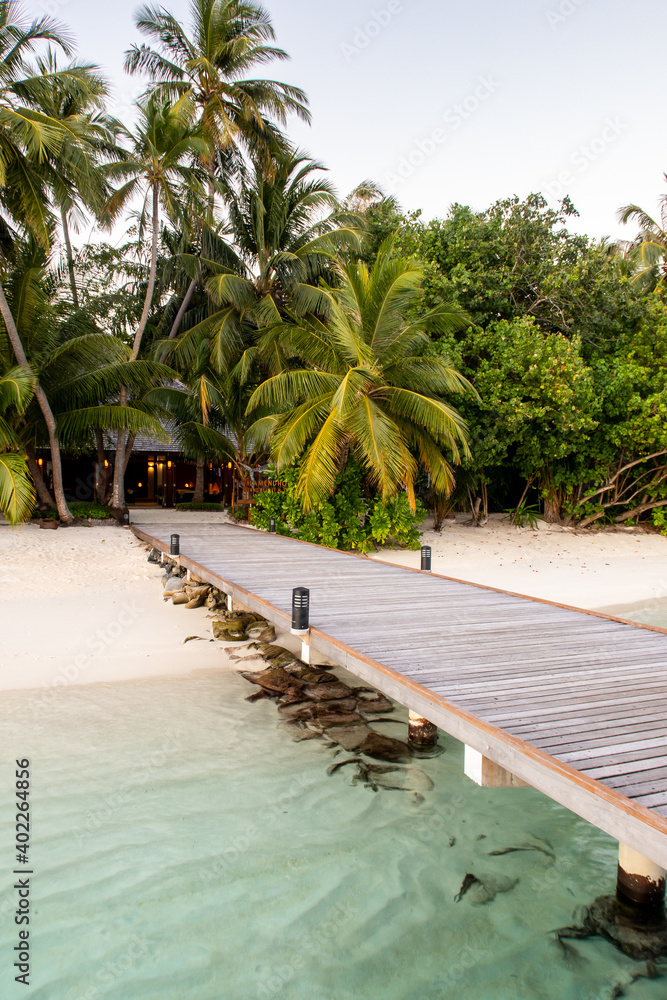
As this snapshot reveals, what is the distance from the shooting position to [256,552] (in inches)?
371

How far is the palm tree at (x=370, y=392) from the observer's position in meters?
10.0

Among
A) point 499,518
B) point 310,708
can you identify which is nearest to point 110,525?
point 310,708

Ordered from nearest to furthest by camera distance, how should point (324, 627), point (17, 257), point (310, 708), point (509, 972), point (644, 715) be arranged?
point (509, 972), point (644, 715), point (324, 627), point (310, 708), point (17, 257)

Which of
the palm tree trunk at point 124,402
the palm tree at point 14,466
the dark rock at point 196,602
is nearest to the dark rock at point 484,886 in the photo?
the dark rock at point 196,602

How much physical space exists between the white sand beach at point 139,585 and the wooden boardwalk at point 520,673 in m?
1.30

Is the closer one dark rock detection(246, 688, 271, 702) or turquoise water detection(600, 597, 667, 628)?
dark rock detection(246, 688, 271, 702)

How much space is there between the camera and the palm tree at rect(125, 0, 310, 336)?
16.8m

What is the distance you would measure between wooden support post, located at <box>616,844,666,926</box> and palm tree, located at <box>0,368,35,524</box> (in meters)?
9.45

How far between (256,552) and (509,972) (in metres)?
7.03

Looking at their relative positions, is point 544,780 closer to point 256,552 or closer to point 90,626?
point 90,626

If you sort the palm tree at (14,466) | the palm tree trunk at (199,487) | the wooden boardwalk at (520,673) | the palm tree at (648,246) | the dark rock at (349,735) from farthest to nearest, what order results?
1. the palm tree trunk at (199,487)
2. the palm tree at (648,246)
3. the palm tree at (14,466)
4. the dark rock at (349,735)
5. the wooden boardwalk at (520,673)

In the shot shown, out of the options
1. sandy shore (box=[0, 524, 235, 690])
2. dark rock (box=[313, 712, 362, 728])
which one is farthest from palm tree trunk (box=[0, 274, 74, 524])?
dark rock (box=[313, 712, 362, 728])

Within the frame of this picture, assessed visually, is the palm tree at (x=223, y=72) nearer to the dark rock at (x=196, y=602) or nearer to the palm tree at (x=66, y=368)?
the palm tree at (x=66, y=368)

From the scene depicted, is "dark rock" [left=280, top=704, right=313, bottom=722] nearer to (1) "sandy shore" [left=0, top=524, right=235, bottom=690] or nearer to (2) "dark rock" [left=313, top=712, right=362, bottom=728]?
(2) "dark rock" [left=313, top=712, right=362, bottom=728]
